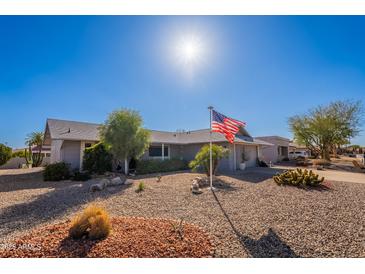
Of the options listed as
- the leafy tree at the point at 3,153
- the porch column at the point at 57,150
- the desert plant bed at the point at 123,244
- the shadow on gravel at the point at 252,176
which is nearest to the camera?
the desert plant bed at the point at 123,244

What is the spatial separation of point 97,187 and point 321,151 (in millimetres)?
33816

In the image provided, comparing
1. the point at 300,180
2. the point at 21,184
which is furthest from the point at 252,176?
the point at 21,184

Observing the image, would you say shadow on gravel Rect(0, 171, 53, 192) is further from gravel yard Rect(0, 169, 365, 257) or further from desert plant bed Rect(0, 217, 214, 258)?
desert plant bed Rect(0, 217, 214, 258)

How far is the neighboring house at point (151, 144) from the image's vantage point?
577 inches

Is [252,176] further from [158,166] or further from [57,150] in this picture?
[57,150]

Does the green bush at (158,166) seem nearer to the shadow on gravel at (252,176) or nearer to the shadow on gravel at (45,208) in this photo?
the shadow on gravel at (252,176)

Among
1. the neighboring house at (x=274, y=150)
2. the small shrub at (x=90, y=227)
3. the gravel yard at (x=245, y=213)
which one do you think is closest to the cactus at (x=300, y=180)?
the gravel yard at (x=245, y=213)

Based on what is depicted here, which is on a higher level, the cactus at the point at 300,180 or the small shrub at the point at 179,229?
the cactus at the point at 300,180

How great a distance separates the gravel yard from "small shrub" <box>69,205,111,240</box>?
1736 mm

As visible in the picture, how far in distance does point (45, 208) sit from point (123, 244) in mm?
4598

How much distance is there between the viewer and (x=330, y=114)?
1091 inches

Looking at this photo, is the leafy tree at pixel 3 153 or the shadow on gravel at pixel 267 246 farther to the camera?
the leafy tree at pixel 3 153

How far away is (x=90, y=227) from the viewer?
3.50 metres

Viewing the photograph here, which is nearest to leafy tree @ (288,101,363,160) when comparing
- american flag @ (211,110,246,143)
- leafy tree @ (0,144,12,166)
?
american flag @ (211,110,246,143)
